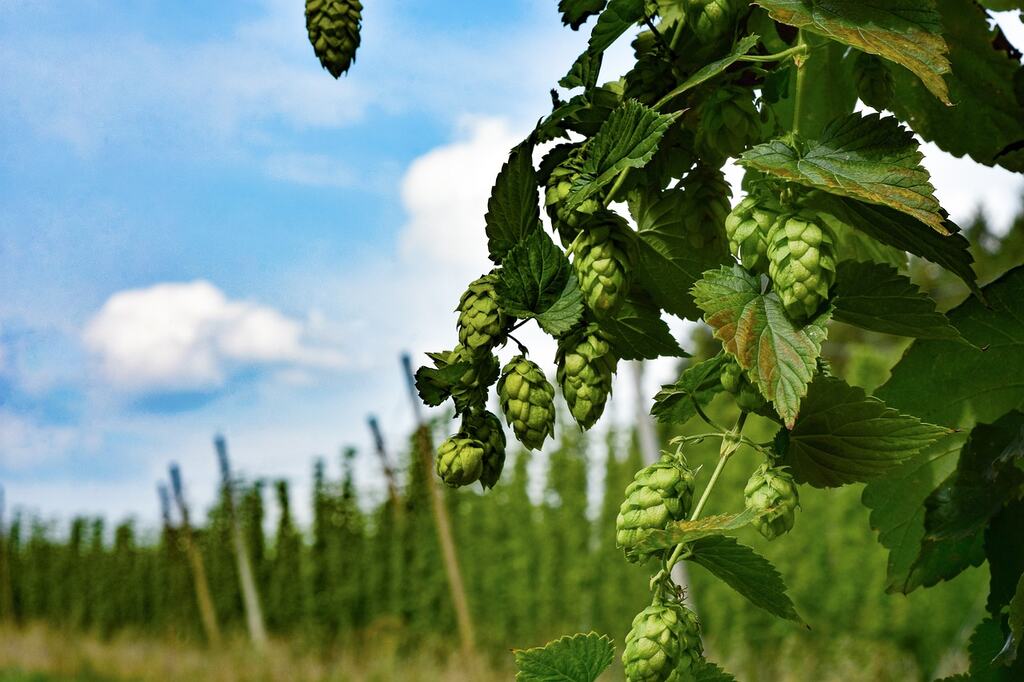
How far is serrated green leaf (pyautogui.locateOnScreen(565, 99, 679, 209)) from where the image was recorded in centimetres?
61

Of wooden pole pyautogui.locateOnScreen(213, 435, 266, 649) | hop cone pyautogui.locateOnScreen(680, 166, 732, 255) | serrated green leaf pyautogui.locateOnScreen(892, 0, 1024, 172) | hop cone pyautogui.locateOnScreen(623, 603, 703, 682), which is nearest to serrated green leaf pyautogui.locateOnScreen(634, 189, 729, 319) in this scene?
hop cone pyautogui.locateOnScreen(680, 166, 732, 255)

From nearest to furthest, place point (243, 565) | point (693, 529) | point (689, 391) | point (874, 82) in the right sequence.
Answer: point (693, 529) → point (689, 391) → point (874, 82) → point (243, 565)

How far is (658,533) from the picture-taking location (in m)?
0.59

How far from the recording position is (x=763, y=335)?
600mm

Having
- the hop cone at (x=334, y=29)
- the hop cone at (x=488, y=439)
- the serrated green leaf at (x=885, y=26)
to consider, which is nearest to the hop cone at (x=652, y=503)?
the hop cone at (x=488, y=439)

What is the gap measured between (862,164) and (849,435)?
17cm

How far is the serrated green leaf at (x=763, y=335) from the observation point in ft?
1.89

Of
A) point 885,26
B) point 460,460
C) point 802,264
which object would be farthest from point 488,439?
point 885,26

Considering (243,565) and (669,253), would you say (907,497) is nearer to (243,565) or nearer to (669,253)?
(669,253)

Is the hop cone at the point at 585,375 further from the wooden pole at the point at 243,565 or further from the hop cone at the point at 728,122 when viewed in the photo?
the wooden pole at the point at 243,565

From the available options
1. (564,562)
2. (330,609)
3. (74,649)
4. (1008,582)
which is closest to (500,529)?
(564,562)

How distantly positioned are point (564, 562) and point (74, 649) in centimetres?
673

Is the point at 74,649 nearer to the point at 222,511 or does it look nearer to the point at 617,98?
the point at 222,511

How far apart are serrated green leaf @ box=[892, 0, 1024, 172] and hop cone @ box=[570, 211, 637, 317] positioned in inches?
16.9
